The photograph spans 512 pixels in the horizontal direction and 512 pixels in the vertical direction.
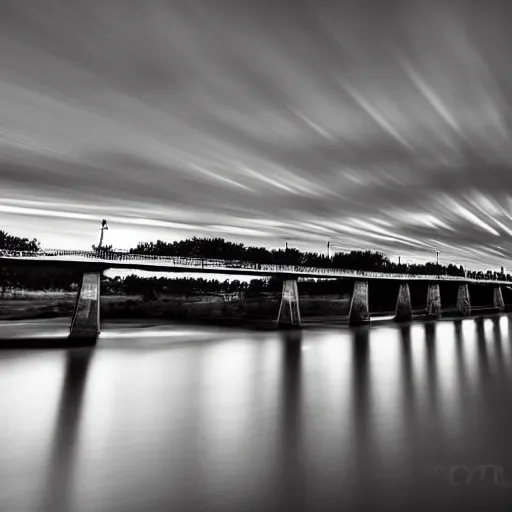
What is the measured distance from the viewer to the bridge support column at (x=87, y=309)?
3503 centimetres

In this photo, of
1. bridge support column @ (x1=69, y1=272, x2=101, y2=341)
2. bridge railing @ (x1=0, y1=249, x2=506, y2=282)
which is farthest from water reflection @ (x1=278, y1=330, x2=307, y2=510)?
bridge support column @ (x1=69, y1=272, x2=101, y2=341)

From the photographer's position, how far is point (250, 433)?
576 inches

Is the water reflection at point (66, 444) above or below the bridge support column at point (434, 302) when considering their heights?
below

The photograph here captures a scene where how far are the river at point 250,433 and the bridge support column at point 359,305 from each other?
26144mm

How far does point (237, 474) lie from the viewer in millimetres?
11039

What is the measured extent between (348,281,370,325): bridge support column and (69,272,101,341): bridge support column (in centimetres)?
3646

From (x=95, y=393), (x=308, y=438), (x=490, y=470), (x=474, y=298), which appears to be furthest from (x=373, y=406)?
(x=474, y=298)

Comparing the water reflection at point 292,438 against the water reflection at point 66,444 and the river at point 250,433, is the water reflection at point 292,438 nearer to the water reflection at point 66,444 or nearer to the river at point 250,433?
the river at point 250,433

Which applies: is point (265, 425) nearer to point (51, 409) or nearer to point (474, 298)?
→ point (51, 409)

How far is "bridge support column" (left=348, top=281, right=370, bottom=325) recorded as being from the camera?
188 feet

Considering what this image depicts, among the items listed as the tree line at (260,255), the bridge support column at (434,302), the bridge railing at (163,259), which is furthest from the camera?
the tree line at (260,255)

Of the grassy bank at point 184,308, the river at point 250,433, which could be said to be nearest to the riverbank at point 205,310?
the grassy bank at point 184,308

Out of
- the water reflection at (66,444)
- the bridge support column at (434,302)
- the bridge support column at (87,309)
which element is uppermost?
the bridge support column at (434,302)

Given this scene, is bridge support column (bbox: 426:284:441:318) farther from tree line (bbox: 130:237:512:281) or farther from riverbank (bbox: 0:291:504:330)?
tree line (bbox: 130:237:512:281)
